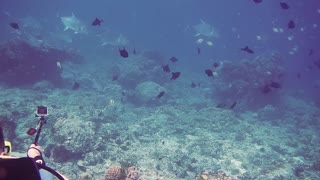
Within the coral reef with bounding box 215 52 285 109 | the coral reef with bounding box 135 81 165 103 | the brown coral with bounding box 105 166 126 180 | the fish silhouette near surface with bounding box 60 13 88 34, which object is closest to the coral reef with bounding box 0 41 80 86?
the coral reef with bounding box 135 81 165 103

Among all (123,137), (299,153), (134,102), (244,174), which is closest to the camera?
(244,174)

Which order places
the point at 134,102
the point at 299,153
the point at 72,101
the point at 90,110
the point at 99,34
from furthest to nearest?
the point at 99,34 < the point at 134,102 < the point at 72,101 < the point at 90,110 < the point at 299,153

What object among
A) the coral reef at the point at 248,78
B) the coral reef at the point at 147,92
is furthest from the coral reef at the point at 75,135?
the coral reef at the point at 248,78

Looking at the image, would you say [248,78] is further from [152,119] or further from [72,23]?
[72,23]

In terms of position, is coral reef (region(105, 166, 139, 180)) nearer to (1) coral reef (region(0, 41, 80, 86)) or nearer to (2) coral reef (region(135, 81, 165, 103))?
(2) coral reef (region(135, 81, 165, 103))

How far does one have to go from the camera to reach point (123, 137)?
13602mm

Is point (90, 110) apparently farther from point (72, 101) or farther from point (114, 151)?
point (114, 151)

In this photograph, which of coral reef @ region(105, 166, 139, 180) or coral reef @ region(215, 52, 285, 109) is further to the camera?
coral reef @ region(215, 52, 285, 109)

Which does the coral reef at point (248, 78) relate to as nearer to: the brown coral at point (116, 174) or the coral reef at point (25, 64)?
the coral reef at point (25, 64)

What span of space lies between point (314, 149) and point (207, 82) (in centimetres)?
1852

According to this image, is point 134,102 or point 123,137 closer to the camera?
point 123,137

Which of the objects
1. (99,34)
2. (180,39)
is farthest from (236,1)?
(99,34)

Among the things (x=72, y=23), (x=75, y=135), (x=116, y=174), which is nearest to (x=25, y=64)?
(x=75, y=135)

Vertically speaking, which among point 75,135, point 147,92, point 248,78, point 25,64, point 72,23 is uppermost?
point 72,23
